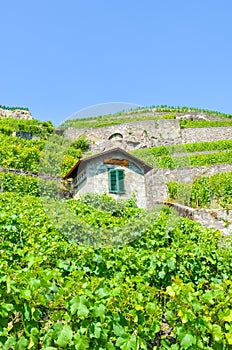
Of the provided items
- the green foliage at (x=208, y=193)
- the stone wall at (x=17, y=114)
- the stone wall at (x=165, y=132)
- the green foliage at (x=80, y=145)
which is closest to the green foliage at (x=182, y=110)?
the stone wall at (x=165, y=132)

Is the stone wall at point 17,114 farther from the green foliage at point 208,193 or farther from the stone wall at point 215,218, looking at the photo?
the stone wall at point 215,218

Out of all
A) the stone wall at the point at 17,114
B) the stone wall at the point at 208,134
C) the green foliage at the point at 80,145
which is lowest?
the green foliage at the point at 80,145

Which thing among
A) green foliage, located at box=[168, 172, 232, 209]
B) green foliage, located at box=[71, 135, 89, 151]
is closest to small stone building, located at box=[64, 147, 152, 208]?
green foliage, located at box=[71, 135, 89, 151]

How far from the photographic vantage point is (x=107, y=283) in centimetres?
334

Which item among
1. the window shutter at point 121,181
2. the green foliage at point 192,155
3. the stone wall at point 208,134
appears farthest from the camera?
the stone wall at point 208,134

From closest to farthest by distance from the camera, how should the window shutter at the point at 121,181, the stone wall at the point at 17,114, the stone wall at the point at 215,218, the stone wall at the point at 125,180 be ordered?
1. the stone wall at the point at 125,180
2. the window shutter at the point at 121,181
3. the stone wall at the point at 215,218
4. the stone wall at the point at 17,114

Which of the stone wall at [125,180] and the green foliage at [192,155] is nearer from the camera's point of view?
the stone wall at [125,180]

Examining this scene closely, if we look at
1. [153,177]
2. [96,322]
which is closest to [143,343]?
[96,322]

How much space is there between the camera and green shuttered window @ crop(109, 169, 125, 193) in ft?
23.8

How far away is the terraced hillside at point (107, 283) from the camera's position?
98.8 inches

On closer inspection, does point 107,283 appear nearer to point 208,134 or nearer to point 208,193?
point 208,193

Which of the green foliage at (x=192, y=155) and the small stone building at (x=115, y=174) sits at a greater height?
the green foliage at (x=192, y=155)

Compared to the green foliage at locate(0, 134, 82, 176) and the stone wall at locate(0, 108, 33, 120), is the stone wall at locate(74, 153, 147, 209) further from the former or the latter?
the stone wall at locate(0, 108, 33, 120)

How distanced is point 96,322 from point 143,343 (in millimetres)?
419
